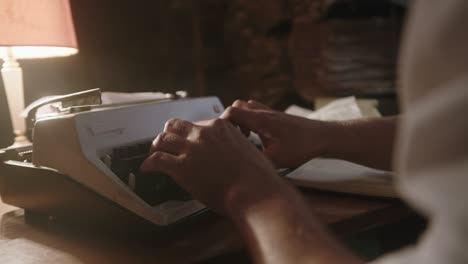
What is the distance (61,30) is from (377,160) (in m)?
0.85

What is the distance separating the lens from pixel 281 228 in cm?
45

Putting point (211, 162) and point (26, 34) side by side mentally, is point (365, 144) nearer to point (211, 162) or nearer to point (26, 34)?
point (211, 162)

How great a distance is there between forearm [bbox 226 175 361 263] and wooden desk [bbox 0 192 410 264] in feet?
0.25

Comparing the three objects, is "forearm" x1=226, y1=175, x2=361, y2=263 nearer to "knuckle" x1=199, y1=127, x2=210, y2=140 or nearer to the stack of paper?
"knuckle" x1=199, y1=127, x2=210, y2=140

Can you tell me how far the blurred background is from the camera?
2064 mm

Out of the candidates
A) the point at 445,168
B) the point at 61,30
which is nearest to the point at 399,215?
the point at 445,168

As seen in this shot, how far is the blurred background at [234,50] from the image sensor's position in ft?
6.77

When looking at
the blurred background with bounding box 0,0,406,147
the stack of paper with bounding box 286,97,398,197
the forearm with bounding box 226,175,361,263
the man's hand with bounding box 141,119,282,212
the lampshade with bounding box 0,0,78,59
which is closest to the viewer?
the forearm with bounding box 226,175,361,263

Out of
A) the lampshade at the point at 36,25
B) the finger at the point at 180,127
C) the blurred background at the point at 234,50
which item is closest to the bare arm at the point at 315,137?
the finger at the point at 180,127

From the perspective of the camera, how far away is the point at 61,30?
3.90 feet

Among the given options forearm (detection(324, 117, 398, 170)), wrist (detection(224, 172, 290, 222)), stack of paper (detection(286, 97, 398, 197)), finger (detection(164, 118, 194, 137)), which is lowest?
stack of paper (detection(286, 97, 398, 197))

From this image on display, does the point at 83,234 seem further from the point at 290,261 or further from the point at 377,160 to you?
the point at 377,160

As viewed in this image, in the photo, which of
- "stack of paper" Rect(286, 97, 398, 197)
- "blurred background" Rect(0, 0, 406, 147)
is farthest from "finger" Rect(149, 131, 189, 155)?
"blurred background" Rect(0, 0, 406, 147)

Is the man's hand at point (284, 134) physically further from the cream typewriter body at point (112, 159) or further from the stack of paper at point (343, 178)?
the cream typewriter body at point (112, 159)
